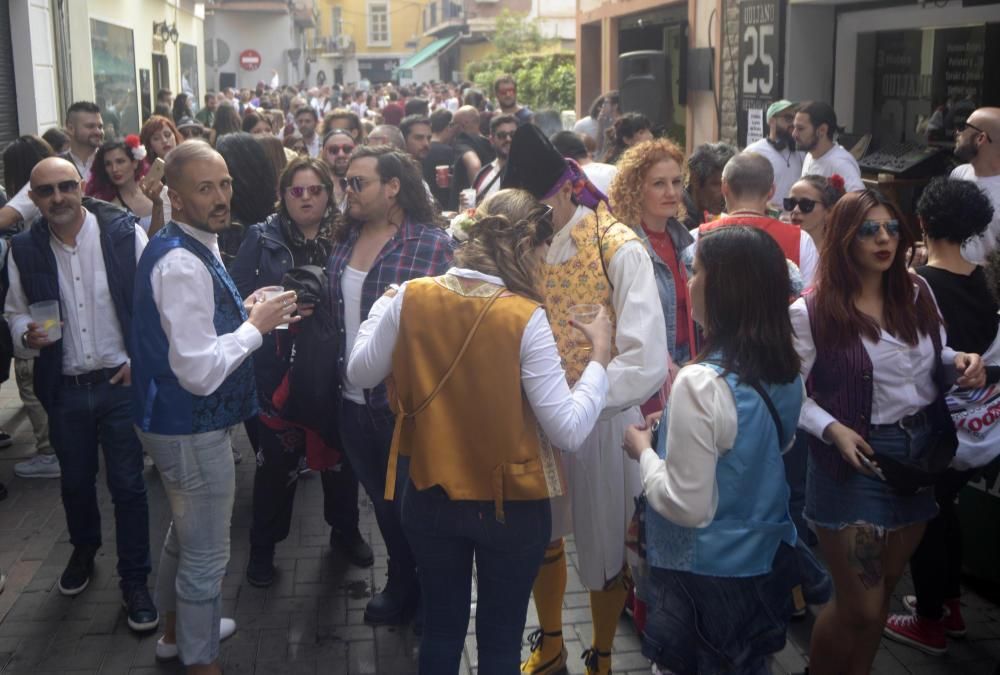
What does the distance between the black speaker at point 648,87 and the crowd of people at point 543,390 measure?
24.8ft

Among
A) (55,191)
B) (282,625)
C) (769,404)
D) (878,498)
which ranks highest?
(55,191)

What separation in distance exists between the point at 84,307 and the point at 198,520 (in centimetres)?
133

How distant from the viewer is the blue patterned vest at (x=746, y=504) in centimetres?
→ 290

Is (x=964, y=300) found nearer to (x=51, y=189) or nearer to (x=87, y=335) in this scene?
(x=87, y=335)

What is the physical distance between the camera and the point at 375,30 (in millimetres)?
77500

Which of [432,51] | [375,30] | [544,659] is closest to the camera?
[544,659]

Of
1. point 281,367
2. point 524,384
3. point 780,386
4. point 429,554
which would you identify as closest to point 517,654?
point 429,554

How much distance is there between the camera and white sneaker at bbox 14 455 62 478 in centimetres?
646

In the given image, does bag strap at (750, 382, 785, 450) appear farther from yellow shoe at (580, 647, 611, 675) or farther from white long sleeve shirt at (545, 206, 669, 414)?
yellow shoe at (580, 647, 611, 675)

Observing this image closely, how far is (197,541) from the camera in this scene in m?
3.82

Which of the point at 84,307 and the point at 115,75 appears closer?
the point at 84,307

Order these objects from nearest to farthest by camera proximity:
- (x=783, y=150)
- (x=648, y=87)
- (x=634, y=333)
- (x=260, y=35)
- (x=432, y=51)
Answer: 1. (x=634, y=333)
2. (x=783, y=150)
3. (x=648, y=87)
4. (x=260, y=35)
5. (x=432, y=51)

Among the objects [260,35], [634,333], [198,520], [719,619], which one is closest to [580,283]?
[634,333]

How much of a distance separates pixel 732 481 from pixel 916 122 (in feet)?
23.5
